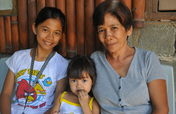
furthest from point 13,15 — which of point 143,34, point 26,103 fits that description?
point 143,34

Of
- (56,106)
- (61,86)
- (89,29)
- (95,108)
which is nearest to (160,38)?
(89,29)

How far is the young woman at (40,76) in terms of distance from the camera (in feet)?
6.80

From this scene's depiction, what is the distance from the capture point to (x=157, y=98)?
159 centimetres

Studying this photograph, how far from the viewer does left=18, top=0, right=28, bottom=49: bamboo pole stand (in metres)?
2.62

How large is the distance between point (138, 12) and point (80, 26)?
784 mm

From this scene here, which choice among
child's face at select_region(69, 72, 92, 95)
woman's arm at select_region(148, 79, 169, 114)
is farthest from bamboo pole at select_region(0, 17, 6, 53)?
woman's arm at select_region(148, 79, 169, 114)

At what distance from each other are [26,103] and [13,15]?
1454 millimetres

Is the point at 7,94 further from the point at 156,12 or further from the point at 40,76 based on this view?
the point at 156,12

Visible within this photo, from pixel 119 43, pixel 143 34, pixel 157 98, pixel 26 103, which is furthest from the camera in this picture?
pixel 143 34

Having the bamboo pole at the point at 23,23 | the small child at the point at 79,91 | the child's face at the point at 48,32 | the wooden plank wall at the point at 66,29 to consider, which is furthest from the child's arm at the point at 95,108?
the bamboo pole at the point at 23,23

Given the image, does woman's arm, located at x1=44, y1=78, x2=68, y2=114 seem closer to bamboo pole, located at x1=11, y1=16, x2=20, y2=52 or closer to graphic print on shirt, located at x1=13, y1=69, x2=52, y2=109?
graphic print on shirt, located at x1=13, y1=69, x2=52, y2=109

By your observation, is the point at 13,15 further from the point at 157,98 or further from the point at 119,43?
the point at 157,98

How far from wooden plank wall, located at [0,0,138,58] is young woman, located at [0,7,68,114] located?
25 cm

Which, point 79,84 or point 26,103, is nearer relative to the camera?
point 79,84
